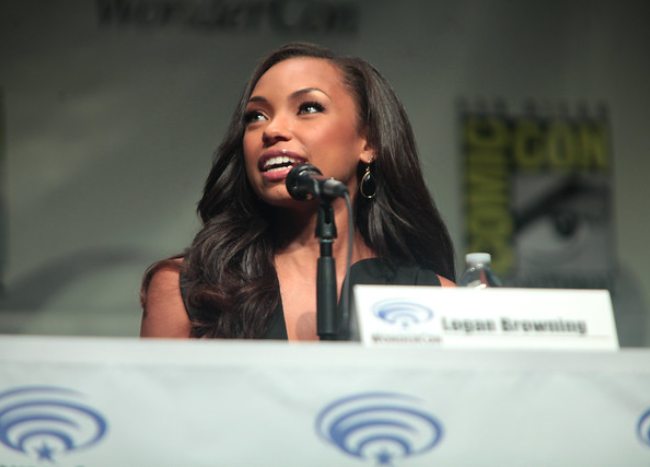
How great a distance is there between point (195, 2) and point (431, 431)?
3165mm

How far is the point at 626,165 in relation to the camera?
15.6 feet

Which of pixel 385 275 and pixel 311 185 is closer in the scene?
pixel 311 185

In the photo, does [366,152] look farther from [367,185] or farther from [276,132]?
[276,132]

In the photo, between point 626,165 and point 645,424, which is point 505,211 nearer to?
point 626,165

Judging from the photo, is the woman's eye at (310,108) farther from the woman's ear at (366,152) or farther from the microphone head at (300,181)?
the microphone head at (300,181)

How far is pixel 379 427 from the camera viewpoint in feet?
4.87

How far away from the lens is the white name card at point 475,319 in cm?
162

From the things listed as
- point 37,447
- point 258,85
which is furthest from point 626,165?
point 37,447

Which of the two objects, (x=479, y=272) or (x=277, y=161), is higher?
(x=277, y=161)

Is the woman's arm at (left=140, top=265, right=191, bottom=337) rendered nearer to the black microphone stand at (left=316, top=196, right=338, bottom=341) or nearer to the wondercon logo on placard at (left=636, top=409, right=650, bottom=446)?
the black microphone stand at (left=316, top=196, right=338, bottom=341)

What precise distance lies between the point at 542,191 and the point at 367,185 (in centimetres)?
223

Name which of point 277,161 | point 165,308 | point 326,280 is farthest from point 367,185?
point 326,280

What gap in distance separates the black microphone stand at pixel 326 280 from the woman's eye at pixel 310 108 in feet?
1.69

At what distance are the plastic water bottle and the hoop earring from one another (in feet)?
1.55
